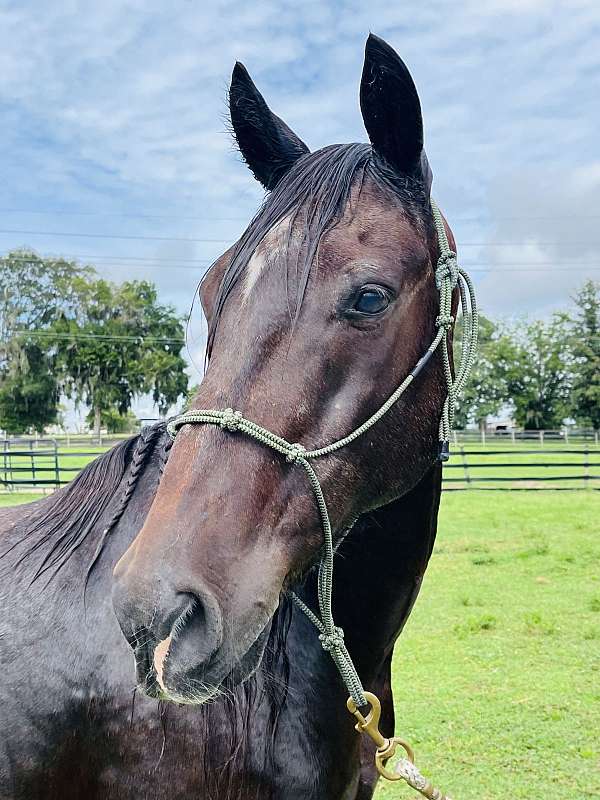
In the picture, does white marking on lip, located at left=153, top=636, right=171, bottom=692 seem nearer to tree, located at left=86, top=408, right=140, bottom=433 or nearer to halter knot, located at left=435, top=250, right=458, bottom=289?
halter knot, located at left=435, top=250, right=458, bottom=289

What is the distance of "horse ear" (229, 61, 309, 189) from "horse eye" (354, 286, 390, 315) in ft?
2.36

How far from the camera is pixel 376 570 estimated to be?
2.13m

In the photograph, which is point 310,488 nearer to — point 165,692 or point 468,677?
point 165,692

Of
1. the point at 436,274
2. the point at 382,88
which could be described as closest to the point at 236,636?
the point at 436,274

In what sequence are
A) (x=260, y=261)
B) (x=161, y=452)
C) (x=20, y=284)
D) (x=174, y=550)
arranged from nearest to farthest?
1. (x=174, y=550)
2. (x=260, y=261)
3. (x=161, y=452)
4. (x=20, y=284)

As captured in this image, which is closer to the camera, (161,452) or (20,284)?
(161,452)

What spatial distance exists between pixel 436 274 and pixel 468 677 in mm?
5059

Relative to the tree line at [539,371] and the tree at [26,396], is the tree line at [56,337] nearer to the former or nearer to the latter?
the tree at [26,396]

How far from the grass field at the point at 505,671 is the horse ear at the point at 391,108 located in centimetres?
395

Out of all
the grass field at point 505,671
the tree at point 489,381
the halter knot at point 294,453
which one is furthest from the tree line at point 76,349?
the halter knot at point 294,453

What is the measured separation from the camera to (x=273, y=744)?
1898mm

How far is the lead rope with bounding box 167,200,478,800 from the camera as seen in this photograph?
63.1 inches

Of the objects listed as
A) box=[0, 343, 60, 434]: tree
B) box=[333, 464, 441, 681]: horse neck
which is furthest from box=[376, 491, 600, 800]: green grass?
box=[0, 343, 60, 434]: tree

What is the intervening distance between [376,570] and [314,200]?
43.7 inches
